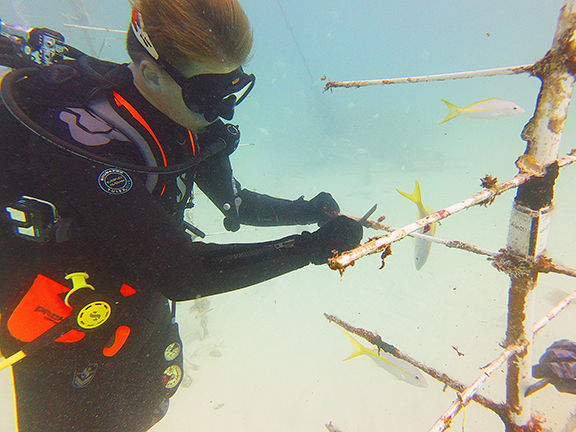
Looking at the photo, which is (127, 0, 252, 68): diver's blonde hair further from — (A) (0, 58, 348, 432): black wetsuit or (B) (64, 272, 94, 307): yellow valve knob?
(B) (64, 272, 94, 307): yellow valve knob

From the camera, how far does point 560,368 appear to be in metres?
2.01

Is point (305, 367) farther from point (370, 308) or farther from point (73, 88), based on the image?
point (73, 88)

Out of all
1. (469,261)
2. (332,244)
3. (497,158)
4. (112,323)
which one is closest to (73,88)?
(112,323)

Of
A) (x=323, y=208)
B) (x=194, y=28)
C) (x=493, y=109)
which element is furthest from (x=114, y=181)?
(x=493, y=109)

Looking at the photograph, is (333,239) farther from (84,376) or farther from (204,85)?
(84,376)

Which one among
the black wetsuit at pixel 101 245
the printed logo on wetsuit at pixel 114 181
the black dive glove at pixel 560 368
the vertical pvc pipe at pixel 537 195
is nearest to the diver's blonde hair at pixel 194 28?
the black wetsuit at pixel 101 245

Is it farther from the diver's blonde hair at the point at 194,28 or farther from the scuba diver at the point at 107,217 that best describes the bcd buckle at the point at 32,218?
the diver's blonde hair at the point at 194,28

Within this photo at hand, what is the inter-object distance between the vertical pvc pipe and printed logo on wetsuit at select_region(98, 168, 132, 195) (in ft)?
6.61

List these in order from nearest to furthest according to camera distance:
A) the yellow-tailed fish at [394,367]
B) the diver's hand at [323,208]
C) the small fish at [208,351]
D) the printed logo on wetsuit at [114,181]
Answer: the printed logo on wetsuit at [114,181] → the diver's hand at [323,208] → the yellow-tailed fish at [394,367] → the small fish at [208,351]

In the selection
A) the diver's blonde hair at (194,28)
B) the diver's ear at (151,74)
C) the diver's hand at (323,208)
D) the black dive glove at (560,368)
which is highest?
the diver's blonde hair at (194,28)

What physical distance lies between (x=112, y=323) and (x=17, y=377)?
22.4 inches

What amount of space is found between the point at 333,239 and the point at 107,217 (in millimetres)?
1067

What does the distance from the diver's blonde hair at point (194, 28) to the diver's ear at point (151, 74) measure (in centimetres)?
6

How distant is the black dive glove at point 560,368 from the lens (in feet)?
6.49
